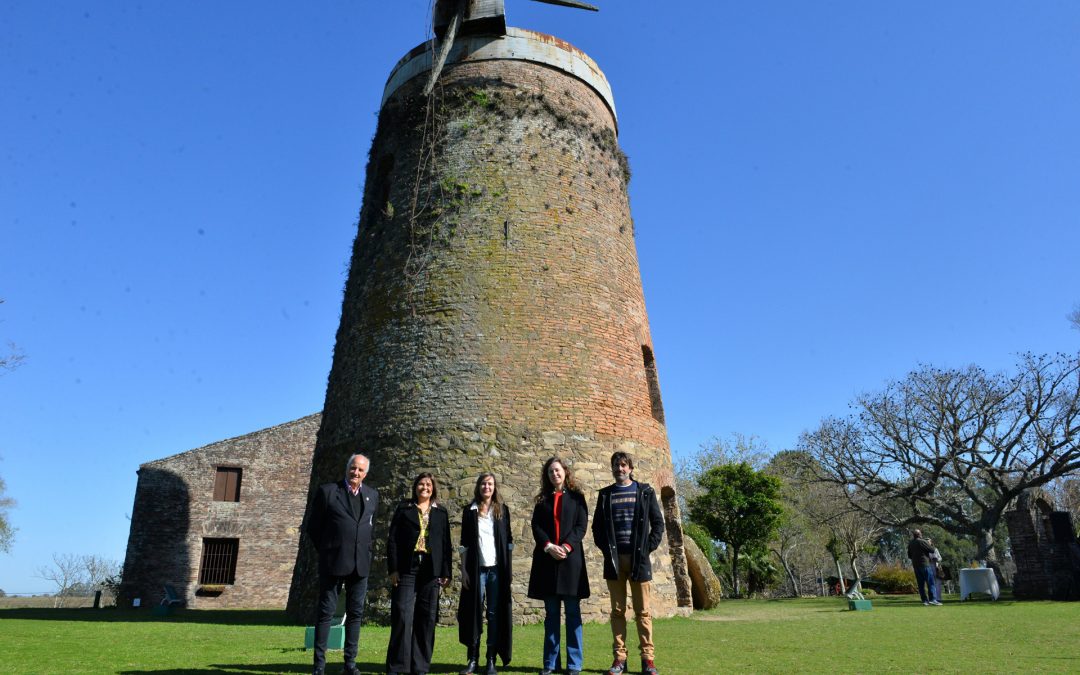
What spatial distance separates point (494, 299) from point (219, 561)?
17.9m

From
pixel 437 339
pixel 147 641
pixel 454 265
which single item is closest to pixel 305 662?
pixel 147 641

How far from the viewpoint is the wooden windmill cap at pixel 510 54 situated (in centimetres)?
1381

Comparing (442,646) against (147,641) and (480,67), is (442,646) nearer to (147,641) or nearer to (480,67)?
(147,641)

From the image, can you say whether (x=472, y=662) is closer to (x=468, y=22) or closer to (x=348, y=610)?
(x=348, y=610)

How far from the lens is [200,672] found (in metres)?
5.80

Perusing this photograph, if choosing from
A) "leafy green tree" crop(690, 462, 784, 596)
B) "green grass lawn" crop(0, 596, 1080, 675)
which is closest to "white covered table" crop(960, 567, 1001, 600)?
"green grass lawn" crop(0, 596, 1080, 675)

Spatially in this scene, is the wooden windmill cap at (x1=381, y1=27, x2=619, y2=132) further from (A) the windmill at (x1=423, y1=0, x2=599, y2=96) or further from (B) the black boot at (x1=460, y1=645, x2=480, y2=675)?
(B) the black boot at (x1=460, y1=645, x2=480, y2=675)

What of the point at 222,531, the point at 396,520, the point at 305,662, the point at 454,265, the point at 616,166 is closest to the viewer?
the point at 396,520

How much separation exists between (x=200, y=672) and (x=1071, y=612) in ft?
40.8

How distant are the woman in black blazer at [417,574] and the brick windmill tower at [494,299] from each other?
14.9ft

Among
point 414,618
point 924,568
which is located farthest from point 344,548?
point 924,568

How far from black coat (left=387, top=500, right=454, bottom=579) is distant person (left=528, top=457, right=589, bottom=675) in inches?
30.6

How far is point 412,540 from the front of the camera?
19.0 feet

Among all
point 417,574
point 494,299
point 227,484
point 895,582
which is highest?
point 494,299
